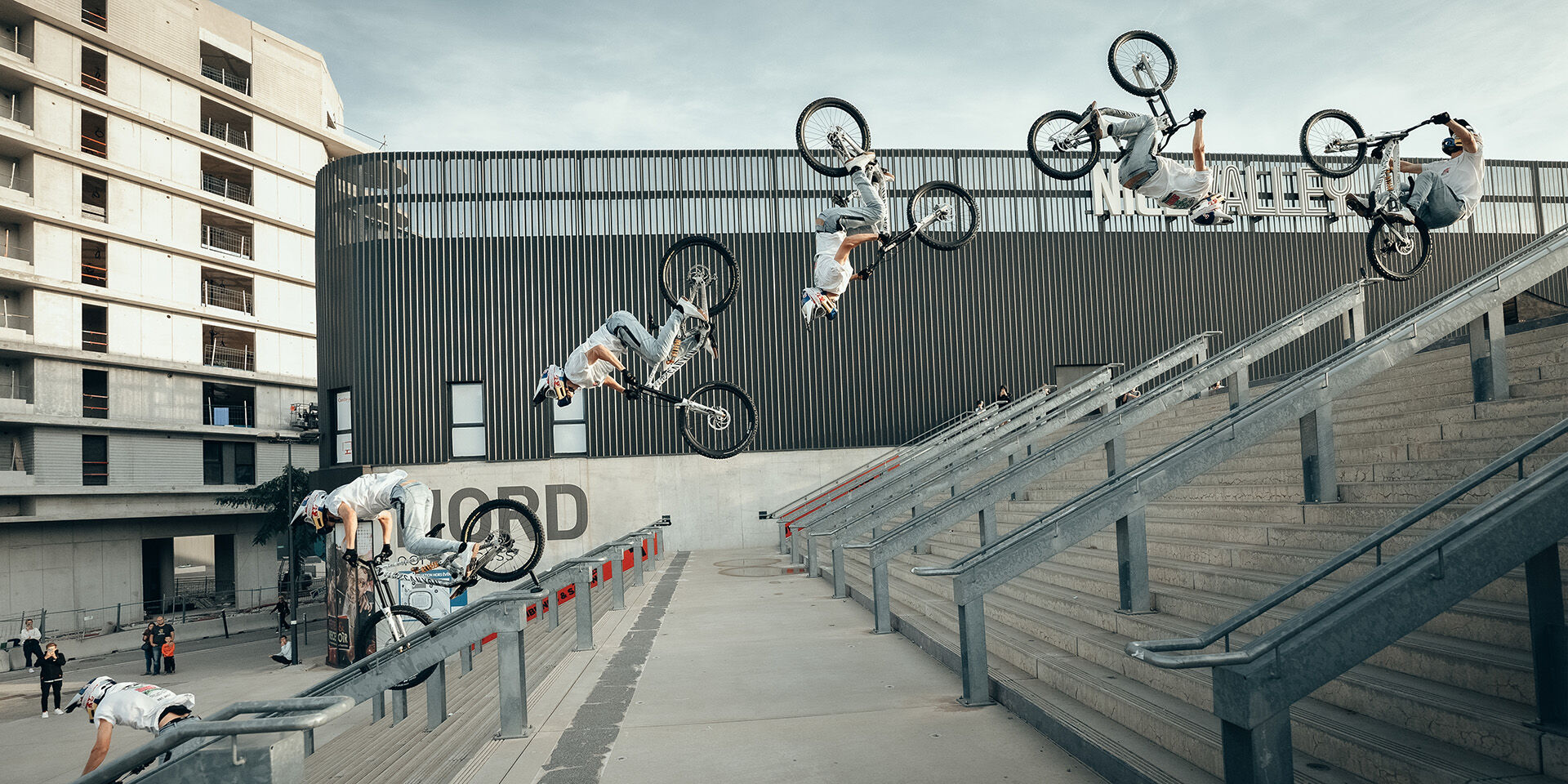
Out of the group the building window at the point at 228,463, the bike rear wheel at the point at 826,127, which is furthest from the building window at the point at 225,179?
the bike rear wheel at the point at 826,127

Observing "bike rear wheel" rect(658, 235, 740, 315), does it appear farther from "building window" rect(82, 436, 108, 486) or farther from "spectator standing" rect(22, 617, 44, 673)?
"building window" rect(82, 436, 108, 486)

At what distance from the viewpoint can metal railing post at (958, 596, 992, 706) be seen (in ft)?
22.5

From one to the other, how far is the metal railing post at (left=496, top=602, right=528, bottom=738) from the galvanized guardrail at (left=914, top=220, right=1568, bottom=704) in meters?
3.13

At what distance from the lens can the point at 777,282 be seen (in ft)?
85.4

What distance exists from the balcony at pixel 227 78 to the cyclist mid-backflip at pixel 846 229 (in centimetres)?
5166

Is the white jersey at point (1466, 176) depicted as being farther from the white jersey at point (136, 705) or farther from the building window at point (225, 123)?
the building window at point (225, 123)

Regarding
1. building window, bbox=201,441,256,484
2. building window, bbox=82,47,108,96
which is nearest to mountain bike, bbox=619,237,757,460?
building window, bbox=201,441,256,484

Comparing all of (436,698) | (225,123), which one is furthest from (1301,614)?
(225,123)

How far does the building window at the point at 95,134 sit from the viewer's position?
41.2 m

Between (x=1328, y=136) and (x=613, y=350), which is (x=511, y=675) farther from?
(x=1328, y=136)

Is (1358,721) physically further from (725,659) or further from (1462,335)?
(1462,335)

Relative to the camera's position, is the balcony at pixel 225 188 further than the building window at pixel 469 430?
Yes

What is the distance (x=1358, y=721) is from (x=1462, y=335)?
9843 mm

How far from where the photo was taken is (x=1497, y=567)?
12.4 ft
